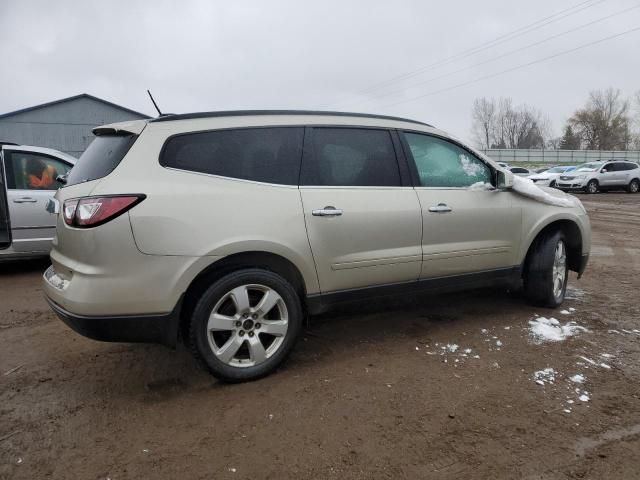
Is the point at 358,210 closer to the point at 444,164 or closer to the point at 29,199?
the point at 444,164

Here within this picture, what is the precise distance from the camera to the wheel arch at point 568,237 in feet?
14.4

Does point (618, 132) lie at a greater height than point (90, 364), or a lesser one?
greater

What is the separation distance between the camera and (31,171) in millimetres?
6230

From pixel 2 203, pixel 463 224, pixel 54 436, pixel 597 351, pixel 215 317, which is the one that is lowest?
pixel 597 351

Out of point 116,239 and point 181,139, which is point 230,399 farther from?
point 181,139

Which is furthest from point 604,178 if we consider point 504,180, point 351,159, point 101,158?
point 101,158

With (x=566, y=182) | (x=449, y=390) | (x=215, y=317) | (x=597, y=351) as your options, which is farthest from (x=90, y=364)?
(x=566, y=182)

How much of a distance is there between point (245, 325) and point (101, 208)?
1081mm

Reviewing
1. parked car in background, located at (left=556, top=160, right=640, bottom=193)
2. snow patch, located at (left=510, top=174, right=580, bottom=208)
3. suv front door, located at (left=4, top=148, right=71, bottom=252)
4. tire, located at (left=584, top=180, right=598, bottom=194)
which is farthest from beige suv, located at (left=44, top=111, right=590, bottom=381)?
tire, located at (left=584, top=180, right=598, bottom=194)

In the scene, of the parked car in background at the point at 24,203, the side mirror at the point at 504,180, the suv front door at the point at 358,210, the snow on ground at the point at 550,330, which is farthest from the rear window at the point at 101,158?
the snow on ground at the point at 550,330

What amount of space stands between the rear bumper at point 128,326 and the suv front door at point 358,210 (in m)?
1.01

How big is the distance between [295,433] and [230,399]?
536 millimetres

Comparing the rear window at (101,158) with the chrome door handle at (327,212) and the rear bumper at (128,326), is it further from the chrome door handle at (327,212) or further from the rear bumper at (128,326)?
the chrome door handle at (327,212)

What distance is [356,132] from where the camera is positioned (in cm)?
356
